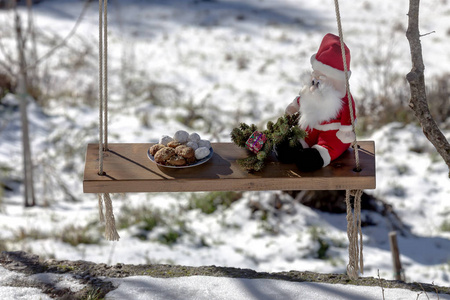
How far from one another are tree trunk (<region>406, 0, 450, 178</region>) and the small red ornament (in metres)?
0.59

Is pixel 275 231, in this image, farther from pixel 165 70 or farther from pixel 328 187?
pixel 165 70

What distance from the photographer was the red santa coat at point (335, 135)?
2148 mm

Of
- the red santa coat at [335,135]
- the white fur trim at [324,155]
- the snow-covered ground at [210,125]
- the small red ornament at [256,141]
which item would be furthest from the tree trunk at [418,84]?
the snow-covered ground at [210,125]

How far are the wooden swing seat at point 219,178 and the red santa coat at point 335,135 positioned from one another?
50 millimetres

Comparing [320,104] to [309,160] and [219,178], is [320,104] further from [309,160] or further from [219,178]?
[219,178]

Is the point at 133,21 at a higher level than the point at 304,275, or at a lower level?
higher

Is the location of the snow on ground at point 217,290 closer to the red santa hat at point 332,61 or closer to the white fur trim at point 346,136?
the white fur trim at point 346,136

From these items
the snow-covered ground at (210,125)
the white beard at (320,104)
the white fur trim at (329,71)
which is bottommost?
the snow-covered ground at (210,125)

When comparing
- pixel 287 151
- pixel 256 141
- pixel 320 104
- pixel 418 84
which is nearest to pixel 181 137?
pixel 256 141

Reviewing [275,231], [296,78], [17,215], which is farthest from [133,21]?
[275,231]

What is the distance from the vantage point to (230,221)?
3988 millimetres

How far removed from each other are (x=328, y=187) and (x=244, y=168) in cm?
32

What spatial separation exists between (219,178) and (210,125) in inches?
136

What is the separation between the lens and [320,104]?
7.23 feet
